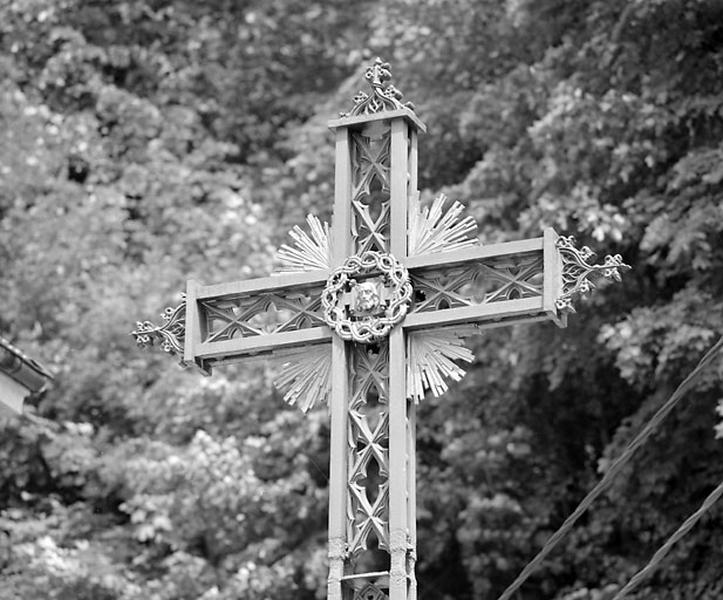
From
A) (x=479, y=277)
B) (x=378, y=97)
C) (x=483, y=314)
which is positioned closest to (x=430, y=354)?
(x=483, y=314)

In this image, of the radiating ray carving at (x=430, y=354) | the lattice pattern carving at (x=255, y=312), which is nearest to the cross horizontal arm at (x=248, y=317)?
the lattice pattern carving at (x=255, y=312)

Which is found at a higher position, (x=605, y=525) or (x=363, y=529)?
(x=605, y=525)

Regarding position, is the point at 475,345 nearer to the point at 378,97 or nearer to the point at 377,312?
the point at 378,97

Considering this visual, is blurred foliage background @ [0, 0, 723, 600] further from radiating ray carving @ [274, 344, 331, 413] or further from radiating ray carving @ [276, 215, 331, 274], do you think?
radiating ray carving @ [274, 344, 331, 413]

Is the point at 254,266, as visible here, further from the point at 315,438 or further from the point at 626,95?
the point at 626,95

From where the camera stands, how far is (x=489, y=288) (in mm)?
15688

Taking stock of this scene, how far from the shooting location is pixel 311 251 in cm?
757

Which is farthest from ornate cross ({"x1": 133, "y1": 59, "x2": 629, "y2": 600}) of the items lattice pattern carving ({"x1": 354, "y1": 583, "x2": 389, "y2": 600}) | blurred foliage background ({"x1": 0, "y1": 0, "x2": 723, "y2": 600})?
blurred foliage background ({"x1": 0, "y1": 0, "x2": 723, "y2": 600})

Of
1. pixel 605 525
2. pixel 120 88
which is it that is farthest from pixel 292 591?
pixel 120 88

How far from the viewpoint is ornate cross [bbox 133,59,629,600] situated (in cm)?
702

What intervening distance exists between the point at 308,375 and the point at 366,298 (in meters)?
0.39

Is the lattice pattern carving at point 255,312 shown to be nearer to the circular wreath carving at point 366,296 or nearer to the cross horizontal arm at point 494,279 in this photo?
the circular wreath carving at point 366,296

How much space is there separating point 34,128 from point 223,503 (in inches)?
233

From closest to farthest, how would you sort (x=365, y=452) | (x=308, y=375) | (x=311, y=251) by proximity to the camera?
(x=365, y=452) < (x=308, y=375) < (x=311, y=251)
